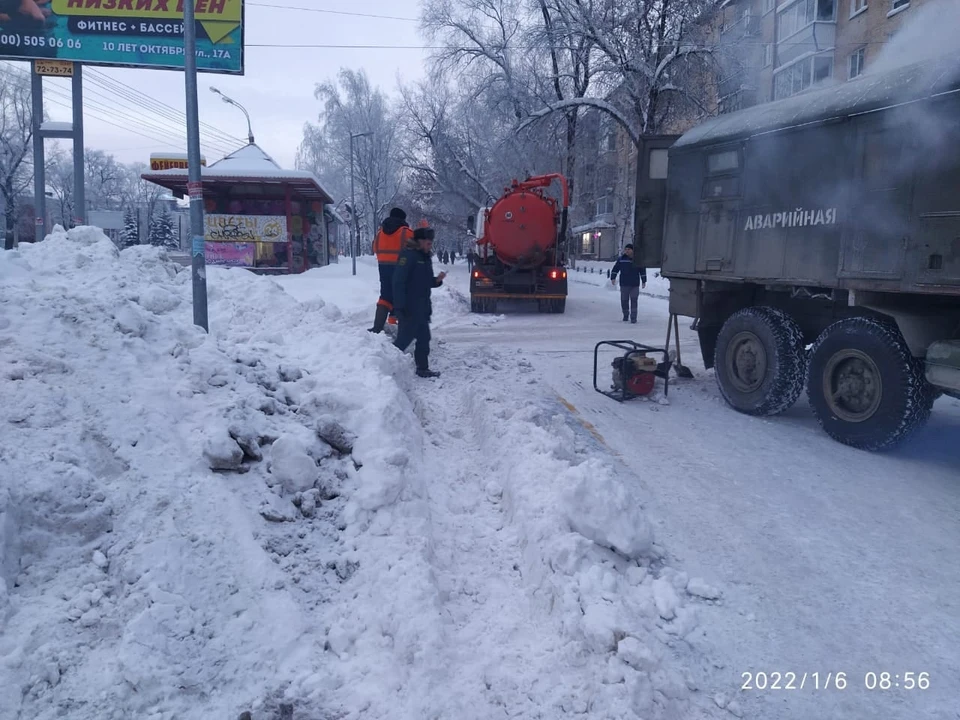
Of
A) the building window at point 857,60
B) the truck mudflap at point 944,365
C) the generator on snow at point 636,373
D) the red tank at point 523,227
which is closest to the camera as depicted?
the truck mudflap at point 944,365

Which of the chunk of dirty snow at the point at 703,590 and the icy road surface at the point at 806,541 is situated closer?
the icy road surface at the point at 806,541

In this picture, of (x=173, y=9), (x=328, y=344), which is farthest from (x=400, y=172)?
(x=328, y=344)

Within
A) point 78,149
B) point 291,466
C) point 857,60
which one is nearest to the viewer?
point 291,466

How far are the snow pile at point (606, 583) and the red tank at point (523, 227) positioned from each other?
12043 mm

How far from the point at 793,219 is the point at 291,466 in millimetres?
5129

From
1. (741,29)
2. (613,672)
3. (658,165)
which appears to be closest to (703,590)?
(613,672)

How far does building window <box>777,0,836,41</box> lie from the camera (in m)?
27.7

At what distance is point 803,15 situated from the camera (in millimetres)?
28453

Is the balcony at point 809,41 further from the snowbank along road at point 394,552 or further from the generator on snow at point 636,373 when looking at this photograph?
the snowbank along road at point 394,552

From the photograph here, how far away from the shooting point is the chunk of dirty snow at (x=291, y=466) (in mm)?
4230

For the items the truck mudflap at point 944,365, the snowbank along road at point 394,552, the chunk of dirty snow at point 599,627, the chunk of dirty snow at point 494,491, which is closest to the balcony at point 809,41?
the truck mudflap at point 944,365

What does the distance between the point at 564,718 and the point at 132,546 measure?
214 cm

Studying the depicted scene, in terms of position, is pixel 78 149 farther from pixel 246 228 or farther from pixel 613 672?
pixel 613 672

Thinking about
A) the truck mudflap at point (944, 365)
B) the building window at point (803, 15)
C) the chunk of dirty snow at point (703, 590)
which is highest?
the building window at point (803, 15)
